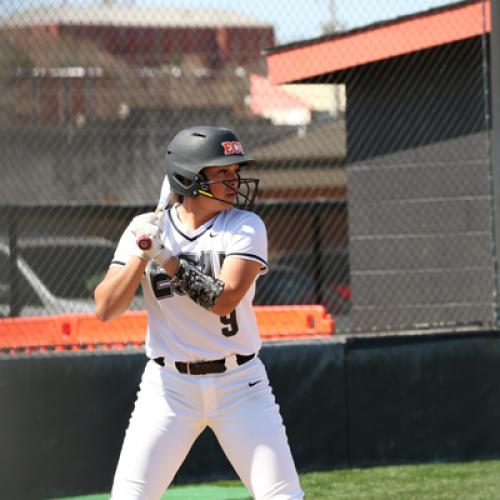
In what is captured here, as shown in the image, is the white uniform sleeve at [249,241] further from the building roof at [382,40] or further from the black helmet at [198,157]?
the building roof at [382,40]

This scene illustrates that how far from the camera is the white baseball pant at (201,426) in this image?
3.92 meters

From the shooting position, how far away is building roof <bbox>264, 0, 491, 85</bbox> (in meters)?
8.12

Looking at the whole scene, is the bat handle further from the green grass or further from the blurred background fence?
the blurred background fence

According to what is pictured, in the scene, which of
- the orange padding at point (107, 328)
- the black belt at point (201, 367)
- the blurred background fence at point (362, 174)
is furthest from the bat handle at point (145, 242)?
the blurred background fence at point (362, 174)

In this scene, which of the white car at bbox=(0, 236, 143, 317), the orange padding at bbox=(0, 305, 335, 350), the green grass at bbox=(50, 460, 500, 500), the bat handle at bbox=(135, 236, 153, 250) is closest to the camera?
the bat handle at bbox=(135, 236, 153, 250)

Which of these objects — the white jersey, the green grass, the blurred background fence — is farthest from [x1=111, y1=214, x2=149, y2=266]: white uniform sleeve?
the blurred background fence

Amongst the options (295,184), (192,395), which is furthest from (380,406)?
(295,184)

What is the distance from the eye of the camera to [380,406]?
23.6 ft

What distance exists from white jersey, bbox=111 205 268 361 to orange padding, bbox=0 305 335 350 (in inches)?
113

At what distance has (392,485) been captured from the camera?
6.65 m

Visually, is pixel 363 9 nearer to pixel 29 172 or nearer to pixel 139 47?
pixel 29 172

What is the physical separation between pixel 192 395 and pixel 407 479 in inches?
123

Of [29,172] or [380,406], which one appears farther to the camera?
[29,172]

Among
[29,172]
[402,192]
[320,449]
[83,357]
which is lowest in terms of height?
[320,449]
